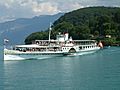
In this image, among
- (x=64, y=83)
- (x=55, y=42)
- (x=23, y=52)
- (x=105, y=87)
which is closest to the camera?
(x=105, y=87)

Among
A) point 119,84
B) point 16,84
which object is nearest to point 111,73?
point 119,84

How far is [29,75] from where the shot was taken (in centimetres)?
7925

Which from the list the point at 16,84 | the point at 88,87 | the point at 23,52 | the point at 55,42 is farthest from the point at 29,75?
the point at 55,42

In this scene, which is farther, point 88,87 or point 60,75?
point 60,75

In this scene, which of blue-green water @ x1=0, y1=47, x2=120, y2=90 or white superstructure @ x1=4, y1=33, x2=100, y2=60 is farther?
white superstructure @ x1=4, y1=33, x2=100, y2=60

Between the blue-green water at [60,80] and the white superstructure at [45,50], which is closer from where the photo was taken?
the blue-green water at [60,80]

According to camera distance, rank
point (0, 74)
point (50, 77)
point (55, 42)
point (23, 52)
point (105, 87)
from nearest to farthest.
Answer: point (105, 87)
point (50, 77)
point (0, 74)
point (23, 52)
point (55, 42)

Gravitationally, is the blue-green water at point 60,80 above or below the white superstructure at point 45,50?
below

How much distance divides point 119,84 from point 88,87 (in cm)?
502

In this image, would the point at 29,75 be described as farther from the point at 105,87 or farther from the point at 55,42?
the point at 55,42

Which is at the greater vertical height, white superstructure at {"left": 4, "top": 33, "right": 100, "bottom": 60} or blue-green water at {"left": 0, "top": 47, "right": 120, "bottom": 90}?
white superstructure at {"left": 4, "top": 33, "right": 100, "bottom": 60}

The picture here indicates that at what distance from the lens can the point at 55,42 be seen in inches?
5428

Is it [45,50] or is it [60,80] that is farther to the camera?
[45,50]

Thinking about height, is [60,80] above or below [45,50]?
below
